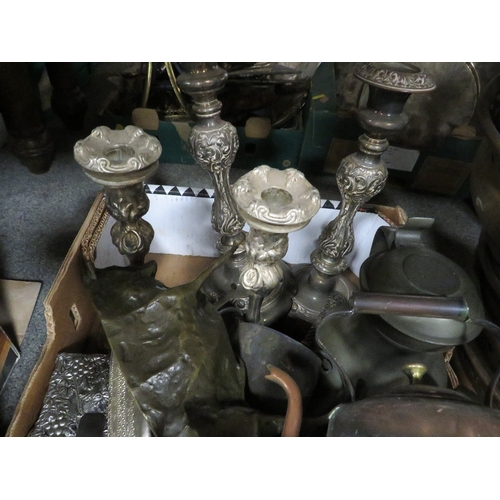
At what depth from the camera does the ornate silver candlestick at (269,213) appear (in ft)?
1.09

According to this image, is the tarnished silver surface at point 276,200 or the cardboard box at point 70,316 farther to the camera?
the cardboard box at point 70,316

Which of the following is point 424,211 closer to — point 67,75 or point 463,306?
point 463,306

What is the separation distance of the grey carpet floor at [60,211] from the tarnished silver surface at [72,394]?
0.21 m

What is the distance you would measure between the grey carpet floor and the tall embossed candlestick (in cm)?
36

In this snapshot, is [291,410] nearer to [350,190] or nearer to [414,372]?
[414,372]

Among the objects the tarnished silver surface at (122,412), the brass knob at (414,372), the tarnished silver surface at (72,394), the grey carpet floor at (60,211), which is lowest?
the grey carpet floor at (60,211)

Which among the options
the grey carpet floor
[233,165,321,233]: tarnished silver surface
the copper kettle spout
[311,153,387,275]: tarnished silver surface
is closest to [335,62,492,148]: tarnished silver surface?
the grey carpet floor

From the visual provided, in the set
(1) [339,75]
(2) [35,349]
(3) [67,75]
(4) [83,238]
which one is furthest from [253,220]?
(3) [67,75]

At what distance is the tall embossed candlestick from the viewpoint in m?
0.41

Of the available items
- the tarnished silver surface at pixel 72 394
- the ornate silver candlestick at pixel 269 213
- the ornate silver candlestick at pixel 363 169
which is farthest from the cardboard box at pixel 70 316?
A: the ornate silver candlestick at pixel 269 213

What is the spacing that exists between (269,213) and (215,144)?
16 cm

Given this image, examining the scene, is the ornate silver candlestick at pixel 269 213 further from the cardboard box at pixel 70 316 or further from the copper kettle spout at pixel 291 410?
the cardboard box at pixel 70 316

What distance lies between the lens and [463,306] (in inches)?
13.5

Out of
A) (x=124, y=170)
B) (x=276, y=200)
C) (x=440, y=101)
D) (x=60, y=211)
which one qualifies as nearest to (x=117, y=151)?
(x=124, y=170)
